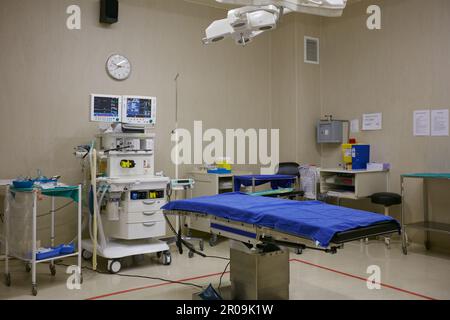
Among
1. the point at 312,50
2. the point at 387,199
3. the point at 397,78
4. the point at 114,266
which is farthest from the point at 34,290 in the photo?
the point at 312,50

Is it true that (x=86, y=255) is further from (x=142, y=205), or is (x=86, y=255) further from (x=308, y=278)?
(x=308, y=278)

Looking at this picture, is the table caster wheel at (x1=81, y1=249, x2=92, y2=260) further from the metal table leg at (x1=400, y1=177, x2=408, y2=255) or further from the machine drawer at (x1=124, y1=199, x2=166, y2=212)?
the metal table leg at (x1=400, y1=177, x2=408, y2=255)

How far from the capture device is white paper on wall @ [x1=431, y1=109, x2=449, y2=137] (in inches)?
195

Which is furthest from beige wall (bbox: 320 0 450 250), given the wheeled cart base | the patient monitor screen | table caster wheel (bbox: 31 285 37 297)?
table caster wheel (bbox: 31 285 37 297)

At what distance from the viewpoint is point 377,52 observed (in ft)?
18.5

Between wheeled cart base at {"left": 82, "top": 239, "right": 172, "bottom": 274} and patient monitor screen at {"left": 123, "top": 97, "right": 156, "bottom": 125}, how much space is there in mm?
1475

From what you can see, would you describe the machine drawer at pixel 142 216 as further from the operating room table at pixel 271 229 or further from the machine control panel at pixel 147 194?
the operating room table at pixel 271 229

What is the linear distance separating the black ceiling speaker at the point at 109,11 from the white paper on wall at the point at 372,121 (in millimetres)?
3410

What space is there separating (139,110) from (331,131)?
2.60 metres

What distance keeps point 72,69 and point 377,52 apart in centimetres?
380

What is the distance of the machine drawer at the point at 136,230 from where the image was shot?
14.3ft

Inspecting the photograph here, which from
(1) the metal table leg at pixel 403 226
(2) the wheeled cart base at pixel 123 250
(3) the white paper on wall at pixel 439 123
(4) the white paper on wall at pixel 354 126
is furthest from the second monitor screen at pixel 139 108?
(3) the white paper on wall at pixel 439 123
